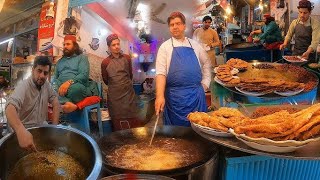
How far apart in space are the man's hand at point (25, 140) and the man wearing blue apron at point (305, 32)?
17.8ft

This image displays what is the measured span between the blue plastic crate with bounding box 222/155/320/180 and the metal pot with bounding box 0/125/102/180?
37.5 inches

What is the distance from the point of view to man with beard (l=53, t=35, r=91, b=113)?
4746 mm

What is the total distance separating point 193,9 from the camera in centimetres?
573

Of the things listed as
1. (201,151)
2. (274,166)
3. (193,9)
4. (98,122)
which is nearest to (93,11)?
(193,9)

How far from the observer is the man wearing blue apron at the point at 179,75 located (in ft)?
10.8

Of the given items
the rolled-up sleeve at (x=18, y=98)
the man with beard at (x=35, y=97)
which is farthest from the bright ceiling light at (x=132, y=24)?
the rolled-up sleeve at (x=18, y=98)

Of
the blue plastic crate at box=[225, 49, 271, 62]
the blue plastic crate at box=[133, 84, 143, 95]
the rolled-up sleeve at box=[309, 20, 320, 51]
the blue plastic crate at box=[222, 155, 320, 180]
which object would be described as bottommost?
the blue plastic crate at box=[222, 155, 320, 180]

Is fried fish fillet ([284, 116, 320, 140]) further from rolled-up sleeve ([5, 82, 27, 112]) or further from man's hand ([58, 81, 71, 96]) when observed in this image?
man's hand ([58, 81, 71, 96])

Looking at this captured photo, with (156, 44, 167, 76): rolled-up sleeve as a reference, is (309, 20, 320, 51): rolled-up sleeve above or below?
above

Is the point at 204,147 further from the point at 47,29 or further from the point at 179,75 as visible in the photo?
the point at 47,29

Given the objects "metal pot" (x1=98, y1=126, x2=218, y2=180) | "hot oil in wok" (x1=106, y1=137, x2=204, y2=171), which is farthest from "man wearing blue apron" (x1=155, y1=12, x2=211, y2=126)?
"hot oil in wok" (x1=106, y1=137, x2=204, y2=171)

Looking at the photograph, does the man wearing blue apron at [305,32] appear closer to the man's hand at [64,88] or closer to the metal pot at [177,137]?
the metal pot at [177,137]

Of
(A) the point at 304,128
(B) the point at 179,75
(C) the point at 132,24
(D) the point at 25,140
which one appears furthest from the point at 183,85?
(C) the point at 132,24

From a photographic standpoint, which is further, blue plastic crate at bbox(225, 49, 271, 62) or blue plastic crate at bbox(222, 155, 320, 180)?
blue plastic crate at bbox(225, 49, 271, 62)
